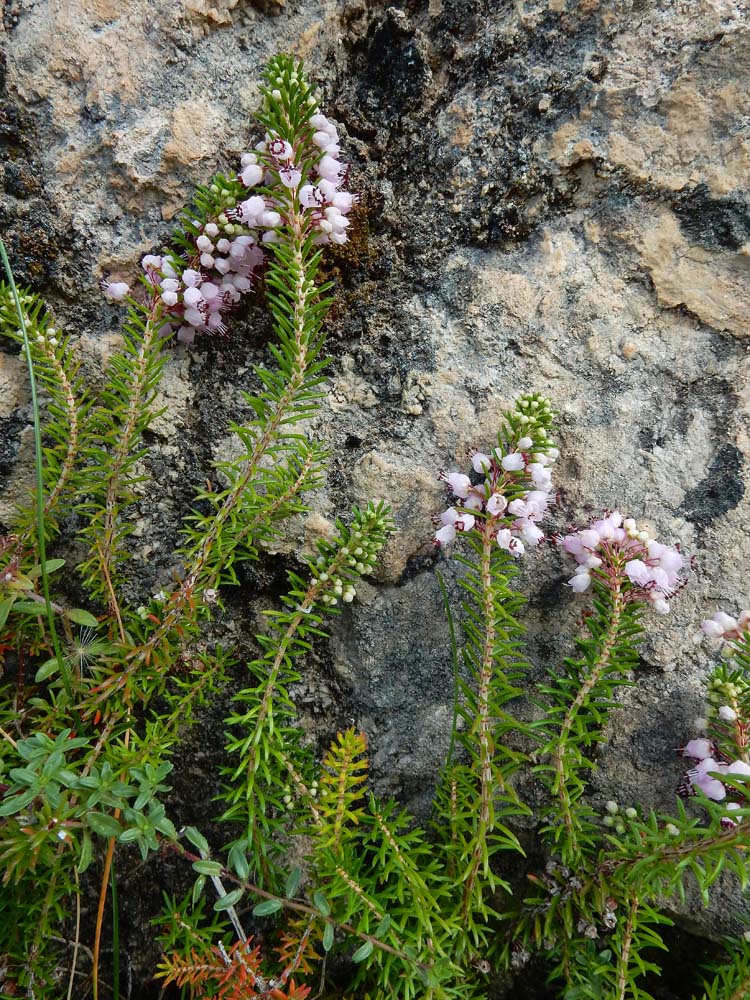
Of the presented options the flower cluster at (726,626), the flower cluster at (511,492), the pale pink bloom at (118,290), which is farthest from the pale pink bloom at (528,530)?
the pale pink bloom at (118,290)

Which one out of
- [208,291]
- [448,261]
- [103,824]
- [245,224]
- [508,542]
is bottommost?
[103,824]

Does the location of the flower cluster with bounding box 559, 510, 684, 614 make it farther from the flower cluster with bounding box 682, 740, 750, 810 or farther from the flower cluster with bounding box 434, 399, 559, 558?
the flower cluster with bounding box 682, 740, 750, 810

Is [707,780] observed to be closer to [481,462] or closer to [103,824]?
[481,462]

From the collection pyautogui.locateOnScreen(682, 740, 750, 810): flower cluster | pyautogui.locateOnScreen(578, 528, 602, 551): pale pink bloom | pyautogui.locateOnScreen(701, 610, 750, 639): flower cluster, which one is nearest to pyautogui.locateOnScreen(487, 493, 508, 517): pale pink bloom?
pyautogui.locateOnScreen(578, 528, 602, 551): pale pink bloom

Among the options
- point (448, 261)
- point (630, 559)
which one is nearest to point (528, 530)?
point (630, 559)

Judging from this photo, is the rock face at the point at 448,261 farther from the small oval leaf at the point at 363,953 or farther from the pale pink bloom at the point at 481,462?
the small oval leaf at the point at 363,953

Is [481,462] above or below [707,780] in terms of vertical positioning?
above

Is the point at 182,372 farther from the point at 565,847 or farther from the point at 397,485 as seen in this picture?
the point at 565,847
